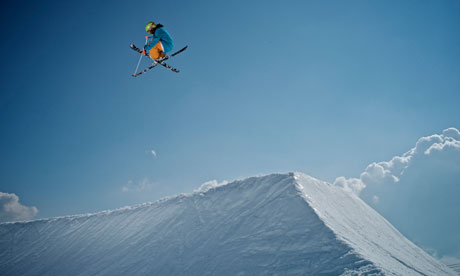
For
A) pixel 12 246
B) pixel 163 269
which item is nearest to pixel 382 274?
pixel 163 269

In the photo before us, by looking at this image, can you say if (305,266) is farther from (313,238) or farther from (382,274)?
(382,274)

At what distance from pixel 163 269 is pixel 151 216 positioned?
9.07 m

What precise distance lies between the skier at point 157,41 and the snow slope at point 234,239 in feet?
42.4

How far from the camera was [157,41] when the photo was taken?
10.3 m

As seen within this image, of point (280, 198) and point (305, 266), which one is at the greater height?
point (280, 198)

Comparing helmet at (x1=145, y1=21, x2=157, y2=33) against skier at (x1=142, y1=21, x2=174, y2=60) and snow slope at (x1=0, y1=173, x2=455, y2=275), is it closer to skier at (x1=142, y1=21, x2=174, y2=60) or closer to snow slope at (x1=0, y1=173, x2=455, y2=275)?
skier at (x1=142, y1=21, x2=174, y2=60)

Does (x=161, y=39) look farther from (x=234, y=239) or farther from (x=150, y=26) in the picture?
(x=234, y=239)

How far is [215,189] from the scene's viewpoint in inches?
1057

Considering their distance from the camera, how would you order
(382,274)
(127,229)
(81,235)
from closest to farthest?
(382,274)
(127,229)
(81,235)

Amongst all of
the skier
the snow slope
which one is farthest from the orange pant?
the snow slope

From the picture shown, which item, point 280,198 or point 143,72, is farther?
point 280,198

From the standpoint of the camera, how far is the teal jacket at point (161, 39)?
10102 millimetres

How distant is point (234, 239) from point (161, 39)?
1436 cm

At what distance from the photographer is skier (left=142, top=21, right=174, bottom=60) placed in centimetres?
1009
